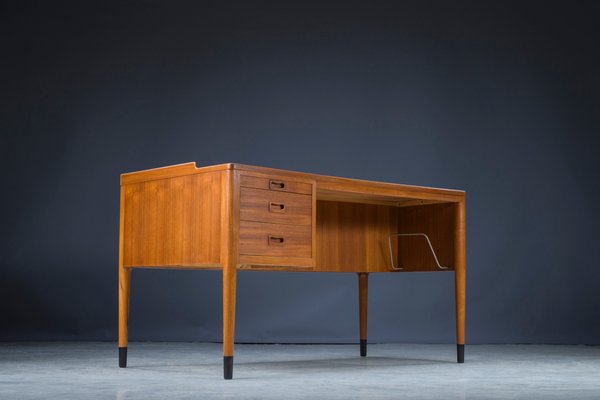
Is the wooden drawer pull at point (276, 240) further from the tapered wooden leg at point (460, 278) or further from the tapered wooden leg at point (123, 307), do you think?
the tapered wooden leg at point (460, 278)

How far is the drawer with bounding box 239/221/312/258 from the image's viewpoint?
3658 millimetres

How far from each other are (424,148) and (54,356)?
2.97 metres

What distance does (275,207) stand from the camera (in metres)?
3.79

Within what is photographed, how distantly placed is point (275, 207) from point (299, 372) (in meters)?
0.76

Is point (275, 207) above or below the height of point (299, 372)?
above

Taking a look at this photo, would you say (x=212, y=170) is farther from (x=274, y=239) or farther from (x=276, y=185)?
(x=274, y=239)

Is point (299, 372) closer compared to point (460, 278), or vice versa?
point (299, 372)

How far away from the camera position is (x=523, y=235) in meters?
6.26

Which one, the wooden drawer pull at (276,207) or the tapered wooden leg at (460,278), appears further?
the tapered wooden leg at (460,278)

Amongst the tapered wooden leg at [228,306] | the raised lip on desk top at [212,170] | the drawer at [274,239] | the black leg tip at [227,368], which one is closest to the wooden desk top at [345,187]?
the raised lip on desk top at [212,170]

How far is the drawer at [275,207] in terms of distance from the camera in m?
3.67

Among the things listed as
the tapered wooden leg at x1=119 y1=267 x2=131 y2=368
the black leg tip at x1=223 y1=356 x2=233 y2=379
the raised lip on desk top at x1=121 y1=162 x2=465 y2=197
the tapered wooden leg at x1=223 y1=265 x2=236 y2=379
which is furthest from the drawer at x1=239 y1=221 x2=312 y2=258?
the tapered wooden leg at x1=119 y1=267 x2=131 y2=368

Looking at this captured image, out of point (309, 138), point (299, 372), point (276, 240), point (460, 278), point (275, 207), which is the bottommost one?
point (299, 372)

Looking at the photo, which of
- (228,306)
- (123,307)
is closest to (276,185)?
(228,306)
